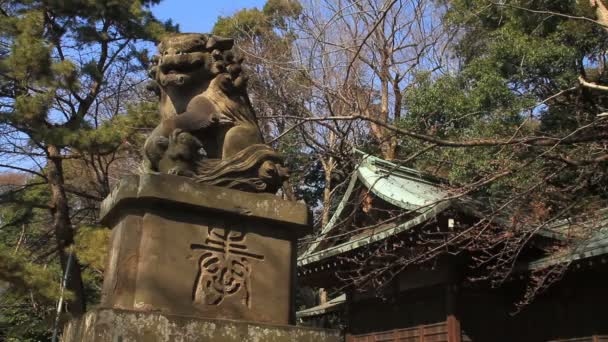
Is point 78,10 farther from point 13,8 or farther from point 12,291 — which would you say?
point 12,291

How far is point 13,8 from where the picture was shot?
1177cm

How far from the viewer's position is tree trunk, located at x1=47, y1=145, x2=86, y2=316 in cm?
1030

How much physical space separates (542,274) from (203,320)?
620 centimetres

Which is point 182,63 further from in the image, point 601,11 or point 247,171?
point 601,11

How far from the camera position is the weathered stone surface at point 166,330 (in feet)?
8.68

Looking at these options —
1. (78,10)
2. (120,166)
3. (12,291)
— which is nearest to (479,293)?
(12,291)

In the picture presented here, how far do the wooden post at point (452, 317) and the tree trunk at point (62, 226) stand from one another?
5.96m

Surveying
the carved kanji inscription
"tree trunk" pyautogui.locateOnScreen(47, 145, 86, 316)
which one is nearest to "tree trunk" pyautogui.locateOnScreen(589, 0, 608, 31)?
the carved kanji inscription

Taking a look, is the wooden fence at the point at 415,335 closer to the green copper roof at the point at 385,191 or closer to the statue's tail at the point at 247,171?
the green copper roof at the point at 385,191

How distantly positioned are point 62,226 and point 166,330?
9.02 m

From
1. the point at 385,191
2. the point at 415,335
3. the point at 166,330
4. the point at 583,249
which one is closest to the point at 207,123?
the point at 166,330

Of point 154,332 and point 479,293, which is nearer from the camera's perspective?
point 154,332

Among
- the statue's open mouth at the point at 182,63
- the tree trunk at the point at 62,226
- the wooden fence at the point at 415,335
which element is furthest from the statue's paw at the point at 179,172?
the tree trunk at the point at 62,226

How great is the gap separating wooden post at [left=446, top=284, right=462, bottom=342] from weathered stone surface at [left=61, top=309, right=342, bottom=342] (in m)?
6.19
